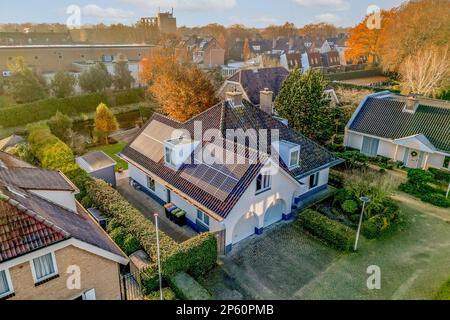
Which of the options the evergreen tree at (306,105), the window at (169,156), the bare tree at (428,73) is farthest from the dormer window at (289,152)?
the bare tree at (428,73)

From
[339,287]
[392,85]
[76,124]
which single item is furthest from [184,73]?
[392,85]

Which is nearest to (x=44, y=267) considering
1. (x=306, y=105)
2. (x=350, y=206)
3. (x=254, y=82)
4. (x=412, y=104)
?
(x=350, y=206)

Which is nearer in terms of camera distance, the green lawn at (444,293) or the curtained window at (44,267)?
the curtained window at (44,267)

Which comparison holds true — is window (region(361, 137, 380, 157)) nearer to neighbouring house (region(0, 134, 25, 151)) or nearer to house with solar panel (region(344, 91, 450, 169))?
house with solar panel (region(344, 91, 450, 169))

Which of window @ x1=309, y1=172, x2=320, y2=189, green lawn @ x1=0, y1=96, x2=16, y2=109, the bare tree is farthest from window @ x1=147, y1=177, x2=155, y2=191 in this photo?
the bare tree

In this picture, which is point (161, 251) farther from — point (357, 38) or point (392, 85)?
point (357, 38)

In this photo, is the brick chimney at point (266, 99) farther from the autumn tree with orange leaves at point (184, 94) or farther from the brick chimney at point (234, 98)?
the autumn tree with orange leaves at point (184, 94)
